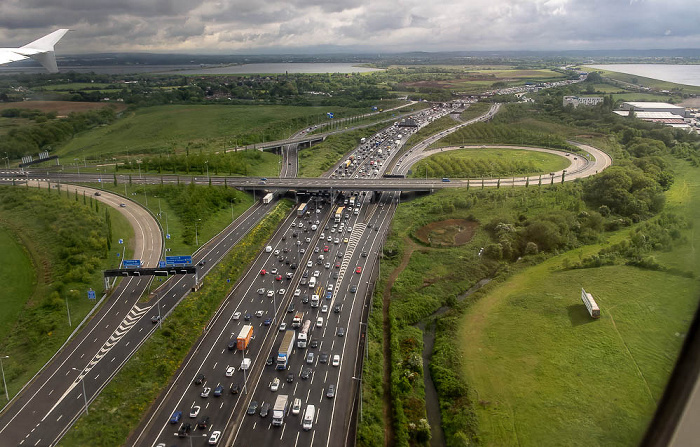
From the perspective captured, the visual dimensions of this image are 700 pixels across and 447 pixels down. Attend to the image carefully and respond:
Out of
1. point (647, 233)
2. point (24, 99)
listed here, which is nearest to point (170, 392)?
point (647, 233)

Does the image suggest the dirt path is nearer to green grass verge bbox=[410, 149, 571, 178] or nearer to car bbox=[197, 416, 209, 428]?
car bbox=[197, 416, 209, 428]

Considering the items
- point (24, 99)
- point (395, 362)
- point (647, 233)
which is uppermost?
point (24, 99)

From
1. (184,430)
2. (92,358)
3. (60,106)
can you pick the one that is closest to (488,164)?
(92,358)

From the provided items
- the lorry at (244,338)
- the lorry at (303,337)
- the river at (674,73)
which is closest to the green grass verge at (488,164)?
the river at (674,73)

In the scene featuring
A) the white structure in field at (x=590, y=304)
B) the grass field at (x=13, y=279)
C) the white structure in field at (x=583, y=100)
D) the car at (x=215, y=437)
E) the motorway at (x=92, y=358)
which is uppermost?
the white structure in field at (x=583, y=100)

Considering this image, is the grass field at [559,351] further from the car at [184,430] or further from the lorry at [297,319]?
the car at [184,430]

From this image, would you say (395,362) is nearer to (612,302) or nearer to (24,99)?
(612,302)
